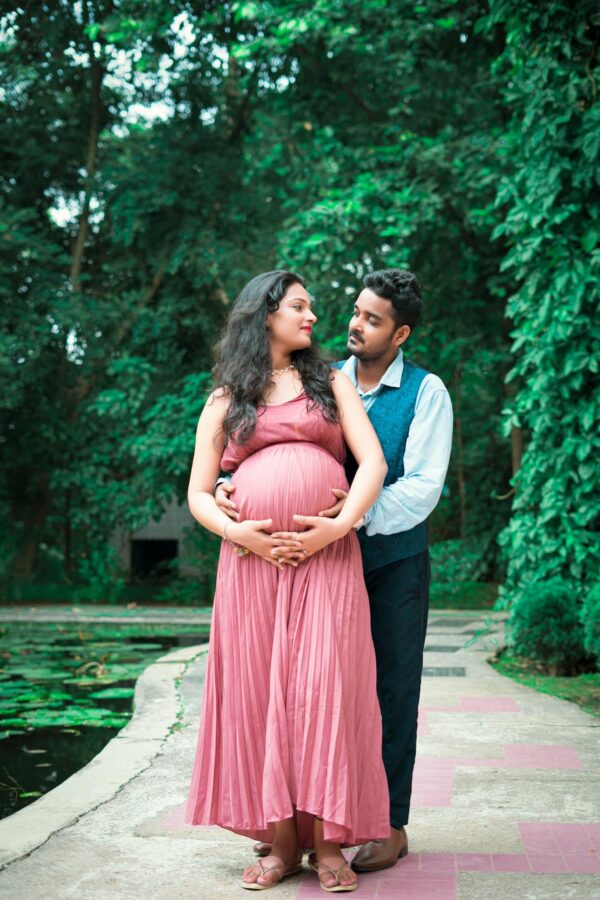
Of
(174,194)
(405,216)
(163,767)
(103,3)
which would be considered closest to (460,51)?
(405,216)

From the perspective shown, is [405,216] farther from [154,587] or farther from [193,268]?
[154,587]

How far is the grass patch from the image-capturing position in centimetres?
627

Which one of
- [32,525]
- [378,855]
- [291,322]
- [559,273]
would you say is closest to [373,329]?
[291,322]

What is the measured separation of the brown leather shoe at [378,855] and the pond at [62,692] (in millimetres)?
1739

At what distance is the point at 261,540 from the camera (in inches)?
123

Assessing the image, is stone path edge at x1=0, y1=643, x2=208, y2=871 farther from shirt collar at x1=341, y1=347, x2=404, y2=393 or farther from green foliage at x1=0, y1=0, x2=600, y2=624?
green foliage at x1=0, y1=0, x2=600, y2=624

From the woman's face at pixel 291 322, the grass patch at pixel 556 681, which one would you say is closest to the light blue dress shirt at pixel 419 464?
the woman's face at pixel 291 322

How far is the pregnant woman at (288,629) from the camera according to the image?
3047 mm

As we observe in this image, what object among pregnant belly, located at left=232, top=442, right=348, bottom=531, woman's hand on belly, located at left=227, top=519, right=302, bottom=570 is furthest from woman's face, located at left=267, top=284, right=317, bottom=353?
woman's hand on belly, located at left=227, top=519, right=302, bottom=570

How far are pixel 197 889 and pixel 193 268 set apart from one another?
11.7 meters

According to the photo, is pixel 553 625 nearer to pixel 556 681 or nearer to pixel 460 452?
pixel 556 681

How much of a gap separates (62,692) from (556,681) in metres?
3.19

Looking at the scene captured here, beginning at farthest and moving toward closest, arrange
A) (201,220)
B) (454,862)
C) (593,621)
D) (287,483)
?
(201,220) < (593,621) < (454,862) < (287,483)

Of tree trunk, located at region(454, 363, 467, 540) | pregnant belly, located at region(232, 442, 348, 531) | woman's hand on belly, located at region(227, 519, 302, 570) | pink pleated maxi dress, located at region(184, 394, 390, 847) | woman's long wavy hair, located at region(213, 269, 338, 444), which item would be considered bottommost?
pink pleated maxi dress, located at region(184, 394, 390, 847)
